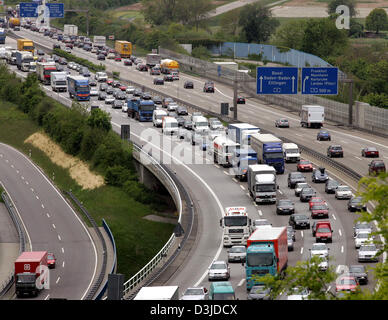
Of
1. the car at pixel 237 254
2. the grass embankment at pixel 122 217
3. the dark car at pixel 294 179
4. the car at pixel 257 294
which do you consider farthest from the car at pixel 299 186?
the car at pixel 257 294

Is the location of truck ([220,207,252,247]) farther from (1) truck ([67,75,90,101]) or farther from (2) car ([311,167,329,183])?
(1) truck ([67,75,90,101])

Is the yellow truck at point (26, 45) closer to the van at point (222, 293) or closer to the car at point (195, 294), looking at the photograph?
the car at point (195, 294)

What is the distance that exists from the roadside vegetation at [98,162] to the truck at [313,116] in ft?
66.3

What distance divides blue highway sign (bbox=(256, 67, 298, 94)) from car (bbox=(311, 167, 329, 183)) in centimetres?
2249

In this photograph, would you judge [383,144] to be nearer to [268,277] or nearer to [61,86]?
[61,86]

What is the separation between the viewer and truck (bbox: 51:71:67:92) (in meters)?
135

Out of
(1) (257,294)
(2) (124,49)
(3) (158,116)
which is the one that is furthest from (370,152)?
(2) (124,49)

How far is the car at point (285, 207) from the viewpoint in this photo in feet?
201

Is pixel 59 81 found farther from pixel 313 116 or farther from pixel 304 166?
pixel 304 166

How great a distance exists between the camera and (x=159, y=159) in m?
84.1

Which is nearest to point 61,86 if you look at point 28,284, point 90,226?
→ point 90,226

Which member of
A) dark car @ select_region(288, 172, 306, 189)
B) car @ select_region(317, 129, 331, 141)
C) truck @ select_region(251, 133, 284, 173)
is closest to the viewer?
Answer: dark car @ select_region(288, 172, 306, 189)

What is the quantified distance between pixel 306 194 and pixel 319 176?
667cm

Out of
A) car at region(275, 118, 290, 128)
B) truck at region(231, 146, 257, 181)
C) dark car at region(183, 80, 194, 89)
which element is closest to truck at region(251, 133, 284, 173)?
truck at region(231, 146, 257, 181)
